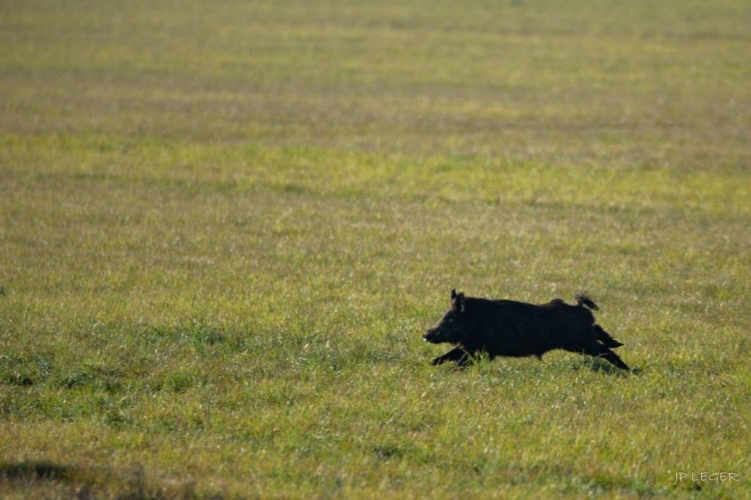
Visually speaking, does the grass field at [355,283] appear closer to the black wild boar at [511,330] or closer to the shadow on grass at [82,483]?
the shadow on grass at [82,483]

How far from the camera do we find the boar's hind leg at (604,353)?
9.71 metres

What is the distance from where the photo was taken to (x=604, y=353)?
32.0ft

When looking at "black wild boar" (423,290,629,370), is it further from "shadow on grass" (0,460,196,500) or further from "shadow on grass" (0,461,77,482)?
"shadow on grass" (0,461,77,482)

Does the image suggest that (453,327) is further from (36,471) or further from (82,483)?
(36,471)

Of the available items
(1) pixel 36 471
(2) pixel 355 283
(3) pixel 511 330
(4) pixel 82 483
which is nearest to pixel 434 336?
(3) pixel 511 330

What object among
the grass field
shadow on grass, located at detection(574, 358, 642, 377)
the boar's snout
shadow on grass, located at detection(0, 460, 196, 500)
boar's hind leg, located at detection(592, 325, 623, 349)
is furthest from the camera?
boar's hind leg, located at detection(592, 325, 623, 349)

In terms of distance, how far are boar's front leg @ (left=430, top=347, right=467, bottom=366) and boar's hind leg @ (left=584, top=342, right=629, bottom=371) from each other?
1111 mm

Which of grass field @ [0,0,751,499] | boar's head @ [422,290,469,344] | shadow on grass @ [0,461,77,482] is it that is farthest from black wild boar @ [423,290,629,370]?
shadow on grass @ [0,461,77,482]

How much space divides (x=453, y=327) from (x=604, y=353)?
1406 mm

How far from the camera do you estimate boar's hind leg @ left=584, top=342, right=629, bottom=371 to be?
A: 971 cm

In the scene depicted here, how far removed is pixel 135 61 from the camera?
136 feet

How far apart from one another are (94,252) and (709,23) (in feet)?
177

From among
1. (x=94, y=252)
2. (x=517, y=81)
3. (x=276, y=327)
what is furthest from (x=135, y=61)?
(x=276, y=327)

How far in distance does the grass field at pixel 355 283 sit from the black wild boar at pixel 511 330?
0.89 ft
